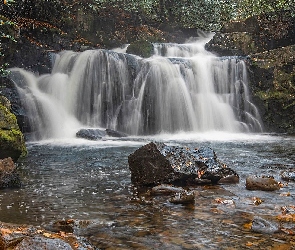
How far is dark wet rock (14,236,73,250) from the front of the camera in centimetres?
227

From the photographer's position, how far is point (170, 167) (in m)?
5.82

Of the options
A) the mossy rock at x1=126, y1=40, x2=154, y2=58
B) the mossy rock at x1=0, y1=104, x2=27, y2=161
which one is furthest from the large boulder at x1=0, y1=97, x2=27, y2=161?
the mossy rock at x1=126, y1=40, x2=154, y2=58

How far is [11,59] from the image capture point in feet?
52.0

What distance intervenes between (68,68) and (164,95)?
191 inches

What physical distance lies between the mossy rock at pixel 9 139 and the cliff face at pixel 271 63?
468 inches

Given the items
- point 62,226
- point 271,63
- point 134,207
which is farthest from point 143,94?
point 62,226

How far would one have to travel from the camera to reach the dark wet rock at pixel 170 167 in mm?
5820

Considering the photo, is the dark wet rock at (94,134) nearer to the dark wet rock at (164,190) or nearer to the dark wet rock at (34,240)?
the dark wet rock at (164,190)

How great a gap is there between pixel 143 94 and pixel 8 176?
1101 centimetres

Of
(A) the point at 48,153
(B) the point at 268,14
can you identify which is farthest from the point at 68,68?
(B) the point at 268,14

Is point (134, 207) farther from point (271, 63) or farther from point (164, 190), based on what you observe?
point (271, 63)

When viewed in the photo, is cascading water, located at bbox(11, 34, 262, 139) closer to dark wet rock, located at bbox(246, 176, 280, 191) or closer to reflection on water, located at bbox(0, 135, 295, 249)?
reflection on water, located at bbox(0, 135, 295, 249)

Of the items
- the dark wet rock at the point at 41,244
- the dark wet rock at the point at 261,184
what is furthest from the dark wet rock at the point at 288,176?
the dark wet rock at the point at 41,244

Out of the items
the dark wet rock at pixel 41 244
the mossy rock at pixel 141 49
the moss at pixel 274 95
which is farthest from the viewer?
the mossy rock at pixel 141 49
